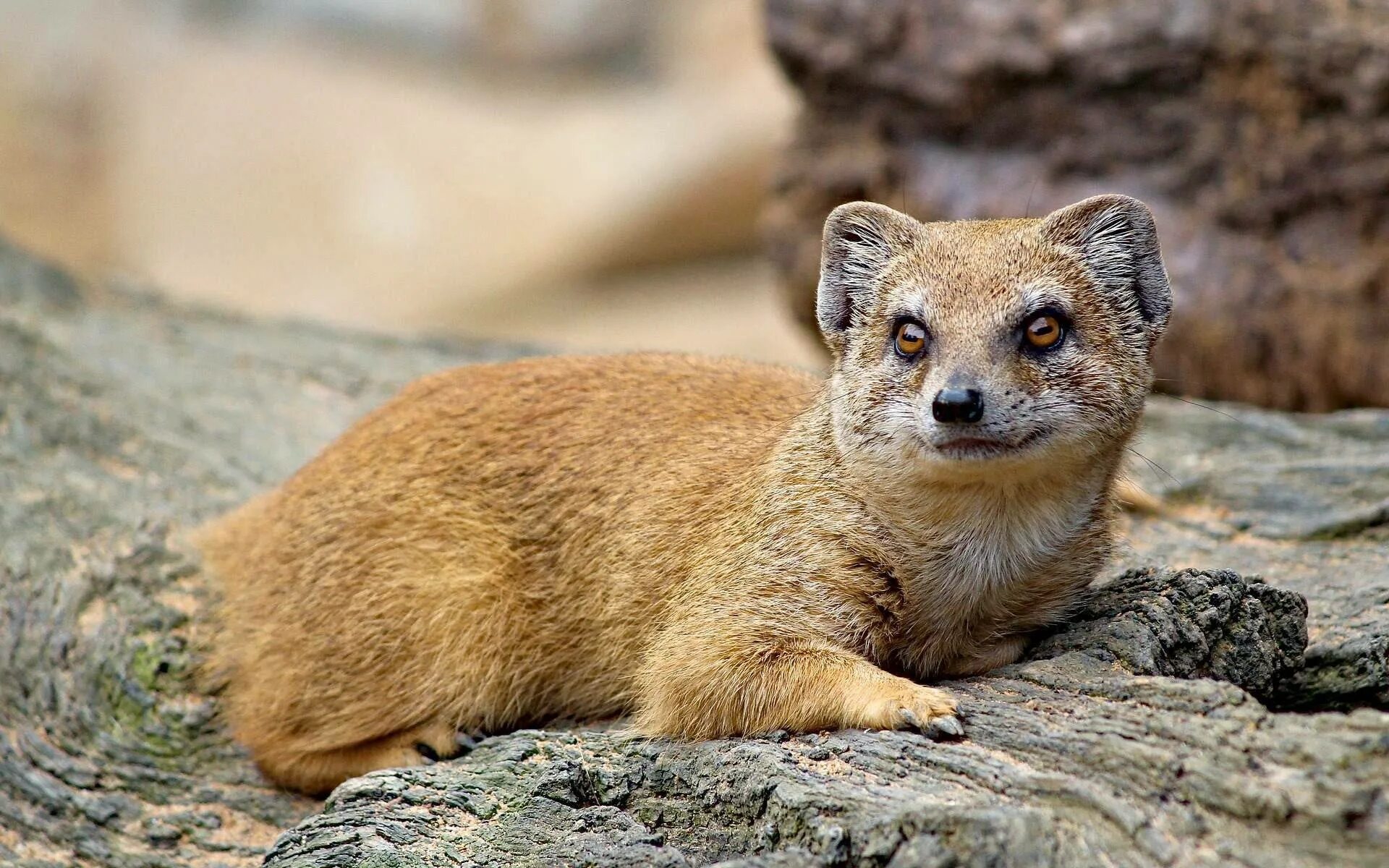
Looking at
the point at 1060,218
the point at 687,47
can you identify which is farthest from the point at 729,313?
the point at 1060,218

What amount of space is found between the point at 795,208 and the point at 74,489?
6.42 metres

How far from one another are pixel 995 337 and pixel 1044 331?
217 millimetres

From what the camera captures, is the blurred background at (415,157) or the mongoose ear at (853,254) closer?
the mongoose ear at (853,254)

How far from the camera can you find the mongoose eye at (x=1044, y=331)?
5.13m

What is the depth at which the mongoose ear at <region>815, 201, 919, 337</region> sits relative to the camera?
565cm

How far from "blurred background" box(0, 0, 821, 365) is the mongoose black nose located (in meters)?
13.9

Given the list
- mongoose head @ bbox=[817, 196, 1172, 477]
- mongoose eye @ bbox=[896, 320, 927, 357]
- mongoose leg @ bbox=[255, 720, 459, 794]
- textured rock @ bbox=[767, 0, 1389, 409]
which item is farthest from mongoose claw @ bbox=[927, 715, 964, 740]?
textured rock @ bbox=[767, 0, 1389, 409]

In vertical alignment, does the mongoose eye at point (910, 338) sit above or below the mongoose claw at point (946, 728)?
above

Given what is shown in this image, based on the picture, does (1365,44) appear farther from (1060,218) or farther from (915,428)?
(915,428)

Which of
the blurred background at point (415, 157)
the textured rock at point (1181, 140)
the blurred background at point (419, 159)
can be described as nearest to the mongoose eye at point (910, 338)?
the textured rock at point (1181, 140)

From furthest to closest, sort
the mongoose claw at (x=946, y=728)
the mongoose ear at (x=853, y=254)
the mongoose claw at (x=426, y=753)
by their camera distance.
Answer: the mongoose claw at (x=426, y=753)
the mongoose ear at (x=853, y=254)
the mongoose claw at (x=946, y=728)

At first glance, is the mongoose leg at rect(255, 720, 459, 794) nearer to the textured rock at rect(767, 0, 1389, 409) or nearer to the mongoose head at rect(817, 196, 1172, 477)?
the mongoose head at rect(817, 196, 1172, 477)

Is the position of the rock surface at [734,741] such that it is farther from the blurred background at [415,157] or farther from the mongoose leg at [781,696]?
the blurred background at [415,157]

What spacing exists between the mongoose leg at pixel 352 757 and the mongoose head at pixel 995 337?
6.92 feet
